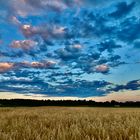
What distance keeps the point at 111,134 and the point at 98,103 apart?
3978 inches

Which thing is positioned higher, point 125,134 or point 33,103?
point 33,103

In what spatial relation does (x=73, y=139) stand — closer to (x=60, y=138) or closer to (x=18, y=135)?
(x=60, y=138)

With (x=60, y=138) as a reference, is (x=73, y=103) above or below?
above

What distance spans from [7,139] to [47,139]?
26.1 inches

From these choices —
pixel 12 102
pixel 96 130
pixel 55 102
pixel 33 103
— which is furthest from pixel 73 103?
pixel 96 130

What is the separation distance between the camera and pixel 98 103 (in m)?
106

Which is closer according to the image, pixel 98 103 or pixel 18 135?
pixel 18 135

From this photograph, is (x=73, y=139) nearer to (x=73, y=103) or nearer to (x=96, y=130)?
(x=96, y=130)

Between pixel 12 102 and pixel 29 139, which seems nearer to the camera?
pixel 29 139

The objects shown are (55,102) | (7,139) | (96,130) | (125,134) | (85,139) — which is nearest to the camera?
(85,139)

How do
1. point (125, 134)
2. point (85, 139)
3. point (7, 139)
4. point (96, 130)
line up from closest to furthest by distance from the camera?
1. point (85, 139)
2. point (7, 139)
3. point (125, 134)
4. point (96, 130)

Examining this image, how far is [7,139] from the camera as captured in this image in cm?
513

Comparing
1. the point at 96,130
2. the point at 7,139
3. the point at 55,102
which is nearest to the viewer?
the point at 7,139

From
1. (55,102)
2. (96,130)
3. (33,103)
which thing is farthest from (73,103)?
(96,130)
